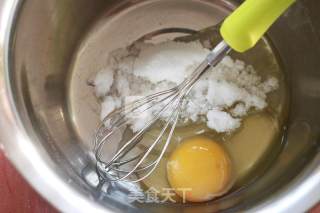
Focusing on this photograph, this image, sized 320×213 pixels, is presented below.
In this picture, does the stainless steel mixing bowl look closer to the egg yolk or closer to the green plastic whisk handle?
the egg yolk

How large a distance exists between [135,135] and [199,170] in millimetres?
139

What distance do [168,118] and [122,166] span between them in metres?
0.12

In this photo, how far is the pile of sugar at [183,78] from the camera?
0.83 metres

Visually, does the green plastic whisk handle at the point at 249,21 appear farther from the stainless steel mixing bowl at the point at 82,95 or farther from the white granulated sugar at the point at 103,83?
the white granulated sugar at the point at 103,83

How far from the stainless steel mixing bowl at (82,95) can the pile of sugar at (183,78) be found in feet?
0.15

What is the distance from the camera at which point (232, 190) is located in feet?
2.63

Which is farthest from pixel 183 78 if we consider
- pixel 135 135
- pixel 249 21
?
pixel 249 21

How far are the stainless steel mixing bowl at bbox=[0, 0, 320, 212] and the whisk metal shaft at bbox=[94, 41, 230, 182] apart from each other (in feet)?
0.10

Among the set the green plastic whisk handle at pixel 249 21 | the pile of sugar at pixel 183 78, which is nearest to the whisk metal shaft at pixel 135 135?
the pile of sugar at pixel 183 78

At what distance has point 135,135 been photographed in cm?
81

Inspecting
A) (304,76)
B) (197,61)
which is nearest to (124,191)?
(197,61)

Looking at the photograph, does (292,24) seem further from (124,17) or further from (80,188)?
(80,188)

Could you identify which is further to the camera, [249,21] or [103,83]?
[103,83]

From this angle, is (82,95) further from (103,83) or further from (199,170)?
(199,170)
